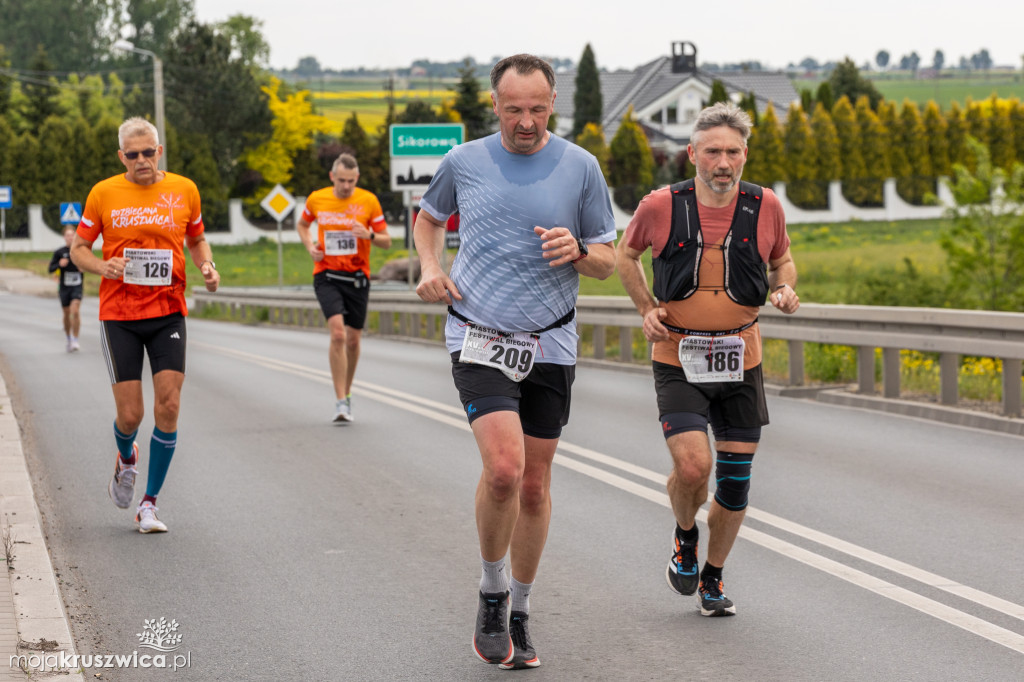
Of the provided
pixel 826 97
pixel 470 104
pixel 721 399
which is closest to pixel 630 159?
pixel 470 104

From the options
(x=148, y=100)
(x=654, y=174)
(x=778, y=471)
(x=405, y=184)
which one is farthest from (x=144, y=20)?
(x=778, y=471)

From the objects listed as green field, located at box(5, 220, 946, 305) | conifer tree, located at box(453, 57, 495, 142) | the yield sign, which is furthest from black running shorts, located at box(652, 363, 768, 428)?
conifer tree, located at box(453, 57, 495, 142)

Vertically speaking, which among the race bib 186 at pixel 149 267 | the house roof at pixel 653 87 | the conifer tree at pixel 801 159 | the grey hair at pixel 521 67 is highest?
the house roof at pixel 653 87

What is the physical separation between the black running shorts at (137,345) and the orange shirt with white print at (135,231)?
0.16 ft

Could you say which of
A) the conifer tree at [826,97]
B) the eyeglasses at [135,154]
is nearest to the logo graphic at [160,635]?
the eyeglasses at [135,154]

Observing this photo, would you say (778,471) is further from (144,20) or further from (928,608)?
(144,20)

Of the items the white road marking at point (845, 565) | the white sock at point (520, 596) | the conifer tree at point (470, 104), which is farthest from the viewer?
the conifer tree at point (470, 104)

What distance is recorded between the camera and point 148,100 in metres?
85.8

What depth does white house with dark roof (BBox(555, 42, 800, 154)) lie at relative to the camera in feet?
347

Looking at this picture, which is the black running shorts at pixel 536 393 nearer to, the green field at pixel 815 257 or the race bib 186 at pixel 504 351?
the race bib 186 at pixel 504 351

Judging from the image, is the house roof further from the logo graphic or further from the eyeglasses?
the logo graphic

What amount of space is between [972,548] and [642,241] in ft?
8.03

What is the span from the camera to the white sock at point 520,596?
17.5 ft

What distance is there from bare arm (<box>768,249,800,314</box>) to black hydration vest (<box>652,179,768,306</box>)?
0.06 meters
